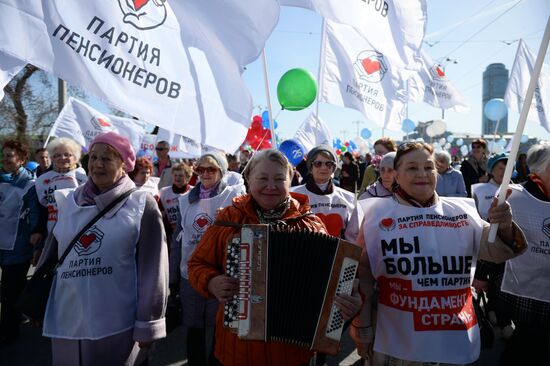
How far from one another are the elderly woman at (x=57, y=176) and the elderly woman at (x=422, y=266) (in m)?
3.70

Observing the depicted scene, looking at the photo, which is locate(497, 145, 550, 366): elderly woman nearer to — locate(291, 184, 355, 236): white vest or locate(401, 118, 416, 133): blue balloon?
locate(291, 184, 355, 236): white vest

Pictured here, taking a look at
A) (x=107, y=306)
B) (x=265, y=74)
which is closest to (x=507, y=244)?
(x=265, y=74)

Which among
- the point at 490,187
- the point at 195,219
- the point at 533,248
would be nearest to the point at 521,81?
the point at 490,187

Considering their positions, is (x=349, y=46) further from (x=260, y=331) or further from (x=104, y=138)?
(x=260, y=331)

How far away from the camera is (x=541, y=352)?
9.01ft

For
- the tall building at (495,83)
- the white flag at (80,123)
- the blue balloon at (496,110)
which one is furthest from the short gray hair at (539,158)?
the tall building at (495,83)

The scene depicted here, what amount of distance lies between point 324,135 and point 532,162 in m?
6.23

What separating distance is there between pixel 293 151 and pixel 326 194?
399 centimetres

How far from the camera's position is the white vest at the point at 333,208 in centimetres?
359

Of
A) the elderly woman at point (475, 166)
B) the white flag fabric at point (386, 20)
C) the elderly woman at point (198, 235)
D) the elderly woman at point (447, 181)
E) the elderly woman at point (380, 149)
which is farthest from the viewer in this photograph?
the elderly woman at point (475, 166)

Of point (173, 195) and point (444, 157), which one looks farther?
point (444, 157)

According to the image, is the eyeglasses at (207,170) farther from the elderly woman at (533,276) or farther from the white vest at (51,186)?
the elderly woman at (533,276)

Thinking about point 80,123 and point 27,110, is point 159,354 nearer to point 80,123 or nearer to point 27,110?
point 80,123

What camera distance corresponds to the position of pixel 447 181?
5.75 m
